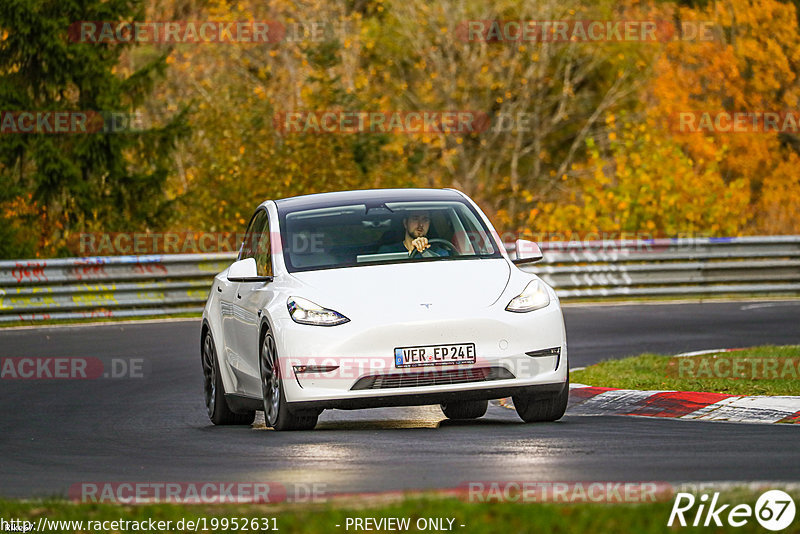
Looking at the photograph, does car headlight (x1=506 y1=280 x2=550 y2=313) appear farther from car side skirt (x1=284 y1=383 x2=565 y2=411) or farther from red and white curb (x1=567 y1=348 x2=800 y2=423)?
red and white curb (x1=567 y1=348 x2=800 y2=423)

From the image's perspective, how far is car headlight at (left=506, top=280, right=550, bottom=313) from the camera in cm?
1060

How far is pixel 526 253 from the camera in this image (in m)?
11.5

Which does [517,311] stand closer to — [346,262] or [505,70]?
[346,262]

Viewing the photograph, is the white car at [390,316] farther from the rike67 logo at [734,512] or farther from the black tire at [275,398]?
the rike67 logo at [734,512]

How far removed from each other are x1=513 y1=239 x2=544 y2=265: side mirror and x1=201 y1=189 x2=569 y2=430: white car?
A: 1 cm

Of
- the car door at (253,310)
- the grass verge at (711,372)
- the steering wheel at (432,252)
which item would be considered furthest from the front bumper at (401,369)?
the grass verge at (711,372)

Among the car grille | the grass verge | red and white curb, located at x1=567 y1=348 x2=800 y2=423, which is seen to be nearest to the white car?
the car grille

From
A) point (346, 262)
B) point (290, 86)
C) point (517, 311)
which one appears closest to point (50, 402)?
point (346, 262)

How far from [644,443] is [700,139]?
3777cm

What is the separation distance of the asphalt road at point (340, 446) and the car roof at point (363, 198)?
5.44ft

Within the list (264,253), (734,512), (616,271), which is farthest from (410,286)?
(616,271)

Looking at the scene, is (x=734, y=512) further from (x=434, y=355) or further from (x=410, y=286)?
(x=410, y=286)

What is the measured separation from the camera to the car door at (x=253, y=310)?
11281 mm

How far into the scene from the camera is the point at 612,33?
46.3 metres
